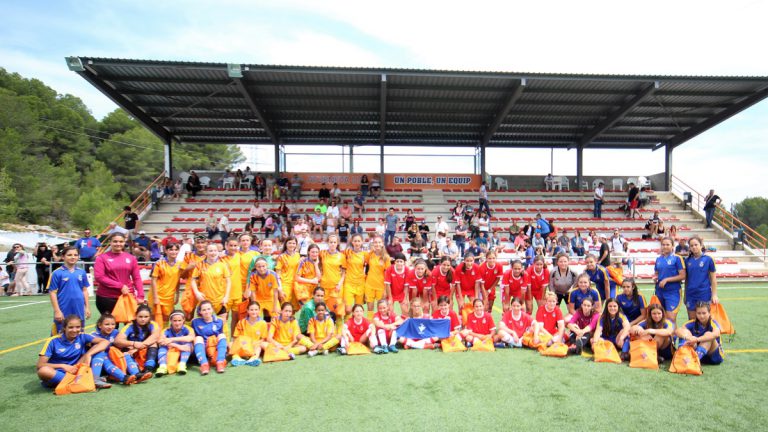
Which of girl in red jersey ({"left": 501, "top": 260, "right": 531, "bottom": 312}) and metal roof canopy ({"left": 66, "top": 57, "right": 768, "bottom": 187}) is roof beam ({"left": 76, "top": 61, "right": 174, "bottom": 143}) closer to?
metal roof canopy ({"left": 66, "top": 57, "right": 768, "bottom": 187})

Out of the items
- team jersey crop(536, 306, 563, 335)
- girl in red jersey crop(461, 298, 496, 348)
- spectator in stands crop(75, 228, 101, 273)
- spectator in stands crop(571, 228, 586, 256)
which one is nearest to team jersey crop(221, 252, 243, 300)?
girl in red jersey crop(461, 298, 496, 348)

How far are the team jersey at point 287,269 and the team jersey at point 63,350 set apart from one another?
2.77m

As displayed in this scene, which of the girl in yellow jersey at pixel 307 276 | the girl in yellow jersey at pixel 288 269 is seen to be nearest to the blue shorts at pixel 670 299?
the girl in yellow jersey at pixel 307 276

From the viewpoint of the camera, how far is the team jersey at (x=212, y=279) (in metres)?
6.29

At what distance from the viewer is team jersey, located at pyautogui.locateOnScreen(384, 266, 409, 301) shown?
7152 millimetres

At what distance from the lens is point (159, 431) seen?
3.74m

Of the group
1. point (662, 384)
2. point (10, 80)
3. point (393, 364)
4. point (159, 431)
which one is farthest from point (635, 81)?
point (10, 80)

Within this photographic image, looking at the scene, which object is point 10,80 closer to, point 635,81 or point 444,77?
point 444,77

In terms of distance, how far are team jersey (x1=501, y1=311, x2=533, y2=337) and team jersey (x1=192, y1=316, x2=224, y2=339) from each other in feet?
14.5

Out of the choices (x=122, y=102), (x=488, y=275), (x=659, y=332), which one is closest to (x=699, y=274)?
(x=659, y=332)

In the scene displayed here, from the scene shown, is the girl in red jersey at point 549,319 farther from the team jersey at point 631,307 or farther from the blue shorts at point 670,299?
the blue shorts at point 670,299

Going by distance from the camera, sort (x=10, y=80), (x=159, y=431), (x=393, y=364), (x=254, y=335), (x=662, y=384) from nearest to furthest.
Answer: (x=159, y=431), (x=662, y=384), (x=393, y=364), (x=254, y=335), (x=10, y=80)

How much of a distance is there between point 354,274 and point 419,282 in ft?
3.80

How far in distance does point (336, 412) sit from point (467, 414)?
1.28 metres
